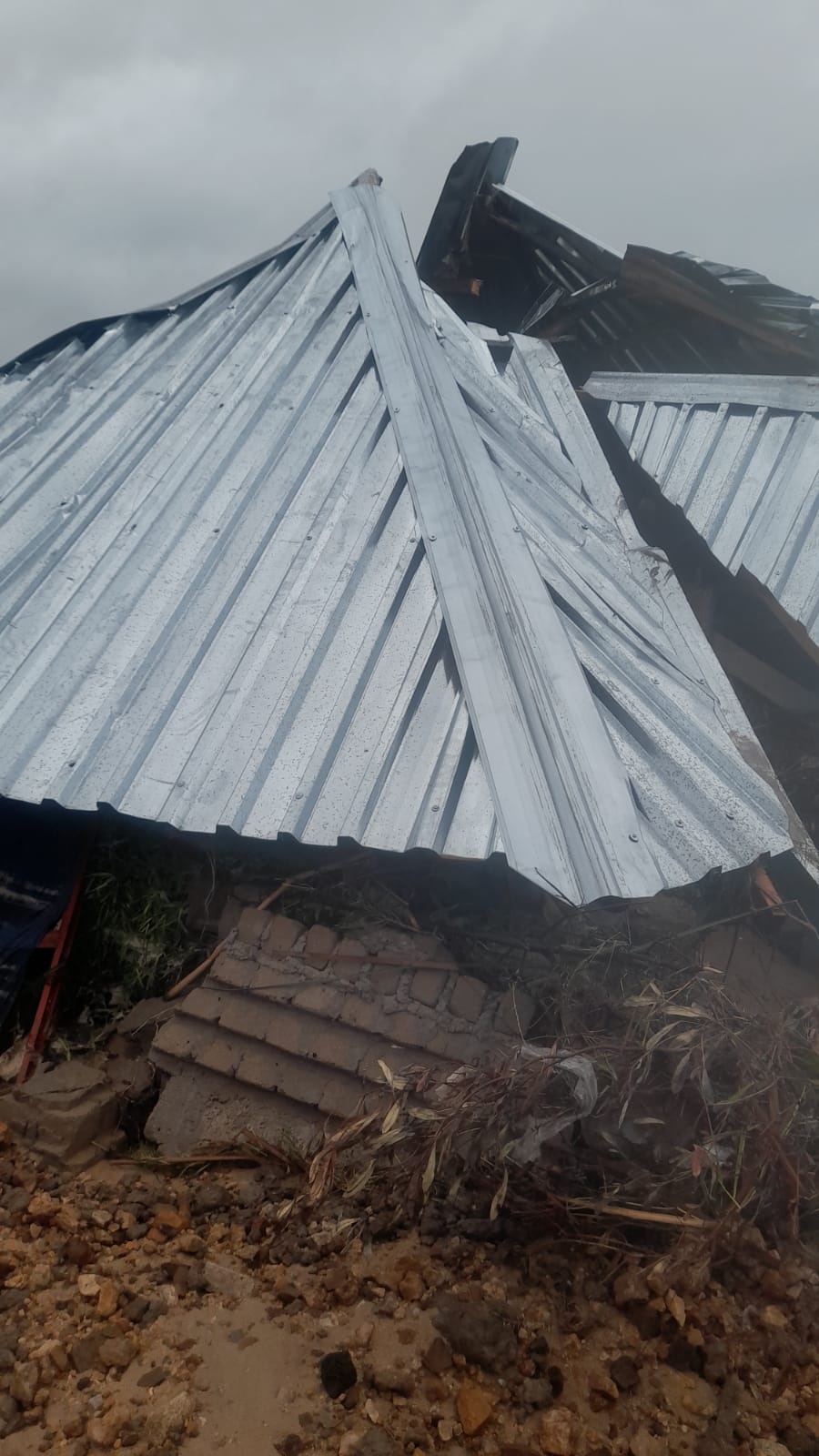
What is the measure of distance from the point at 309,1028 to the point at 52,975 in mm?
1216

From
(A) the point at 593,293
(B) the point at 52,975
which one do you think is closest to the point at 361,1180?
(B) the point at 52,975

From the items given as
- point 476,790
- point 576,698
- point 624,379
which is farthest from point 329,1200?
point 624,379

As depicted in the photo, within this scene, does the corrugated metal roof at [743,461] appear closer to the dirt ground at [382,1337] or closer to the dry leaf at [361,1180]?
the dirt ground at [382,1337]

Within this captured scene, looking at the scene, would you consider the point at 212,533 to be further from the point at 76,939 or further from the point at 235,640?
the point at 76,939

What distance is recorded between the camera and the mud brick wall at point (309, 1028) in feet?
9.89

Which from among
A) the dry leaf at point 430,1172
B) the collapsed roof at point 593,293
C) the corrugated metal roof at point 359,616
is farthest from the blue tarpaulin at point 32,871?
the collapsed roof at point 593,293

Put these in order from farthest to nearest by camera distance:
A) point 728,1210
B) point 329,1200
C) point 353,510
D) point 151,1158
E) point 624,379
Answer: point 624,379 < point 353,510 < point 151,1158 < point 329,1200 < point 728,1210

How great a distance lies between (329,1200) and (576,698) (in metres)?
1.97

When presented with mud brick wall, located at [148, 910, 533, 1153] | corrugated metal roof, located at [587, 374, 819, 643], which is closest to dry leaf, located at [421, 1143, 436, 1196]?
mud brick wall, located at [148, 910, 533, 1153]

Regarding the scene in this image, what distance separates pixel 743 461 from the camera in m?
4.98

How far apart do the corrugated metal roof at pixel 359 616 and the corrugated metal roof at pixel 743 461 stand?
43cm

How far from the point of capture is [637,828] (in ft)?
10.4

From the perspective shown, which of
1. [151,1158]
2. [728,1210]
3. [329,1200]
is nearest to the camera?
[728,1210]

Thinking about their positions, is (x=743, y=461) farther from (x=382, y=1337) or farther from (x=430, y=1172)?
(x=382, y=1337)
